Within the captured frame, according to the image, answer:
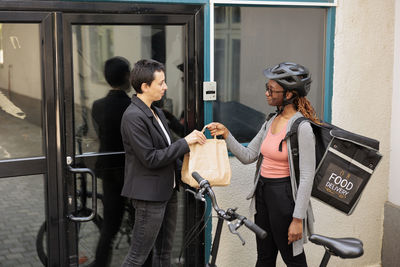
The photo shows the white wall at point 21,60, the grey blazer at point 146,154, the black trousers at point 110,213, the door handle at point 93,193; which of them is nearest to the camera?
the grey blazer at point 146,154

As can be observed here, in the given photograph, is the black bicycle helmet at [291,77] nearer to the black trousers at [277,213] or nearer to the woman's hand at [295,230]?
the black trousers at [277,213]

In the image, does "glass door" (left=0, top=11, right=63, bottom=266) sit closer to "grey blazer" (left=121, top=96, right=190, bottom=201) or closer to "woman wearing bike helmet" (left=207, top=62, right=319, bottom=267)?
"grey blazer" (left=121, top=96, right=190, bottom=201)

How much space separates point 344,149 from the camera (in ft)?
→ 12.1

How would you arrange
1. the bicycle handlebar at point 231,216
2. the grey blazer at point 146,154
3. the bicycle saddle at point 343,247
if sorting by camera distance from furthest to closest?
1. the grey blazer at point 146,154
2. the bicycle saddle at point 343,247
3. the bicycle handlebar at point 231,216

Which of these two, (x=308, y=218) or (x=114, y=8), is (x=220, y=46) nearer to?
(x=114, y=8)

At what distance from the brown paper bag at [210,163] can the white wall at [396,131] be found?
212cm

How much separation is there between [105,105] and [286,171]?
57.5 inches

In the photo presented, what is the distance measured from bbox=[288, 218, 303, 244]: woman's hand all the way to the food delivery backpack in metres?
0.26

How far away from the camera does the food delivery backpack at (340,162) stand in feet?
12.0

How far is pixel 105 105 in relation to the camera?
419 centimetres

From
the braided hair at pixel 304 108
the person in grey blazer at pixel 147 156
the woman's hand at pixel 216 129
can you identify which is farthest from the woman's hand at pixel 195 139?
the braided hair at pixel 304 108

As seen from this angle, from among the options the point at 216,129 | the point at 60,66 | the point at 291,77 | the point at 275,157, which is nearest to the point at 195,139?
the point at 216,129

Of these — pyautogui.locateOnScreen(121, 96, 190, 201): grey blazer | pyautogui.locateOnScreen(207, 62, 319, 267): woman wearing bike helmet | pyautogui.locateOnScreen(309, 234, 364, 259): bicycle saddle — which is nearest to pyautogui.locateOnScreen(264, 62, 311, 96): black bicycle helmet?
pyautogui.locateOnScreen(207, 62, 319, 267): woman wearing bike helmet

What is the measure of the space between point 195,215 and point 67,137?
4.15ft
